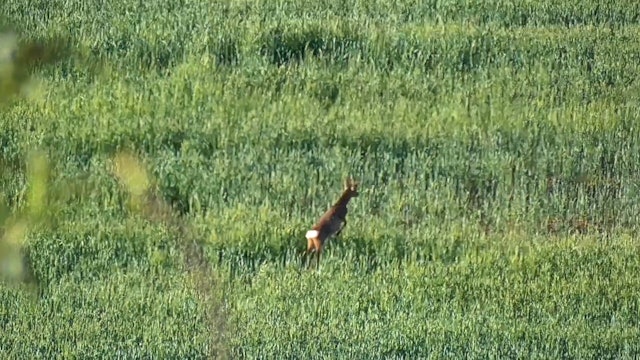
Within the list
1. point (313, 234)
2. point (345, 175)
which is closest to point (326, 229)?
point (313, 234)

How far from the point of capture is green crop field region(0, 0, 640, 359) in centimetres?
835

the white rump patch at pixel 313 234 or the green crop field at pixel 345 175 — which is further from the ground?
the white rump patch at pixel 313 234

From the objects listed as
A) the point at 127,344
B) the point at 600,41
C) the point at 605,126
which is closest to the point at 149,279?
the point at 127,344

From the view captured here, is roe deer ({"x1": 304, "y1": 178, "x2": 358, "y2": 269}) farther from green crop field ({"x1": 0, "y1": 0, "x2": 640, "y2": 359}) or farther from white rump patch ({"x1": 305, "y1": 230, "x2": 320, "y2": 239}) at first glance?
green crop field ({"x1": 0, "y1": 0, "x2": 640, "y2": 359})

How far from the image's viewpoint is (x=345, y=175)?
1144 cm

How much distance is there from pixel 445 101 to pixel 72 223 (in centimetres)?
392

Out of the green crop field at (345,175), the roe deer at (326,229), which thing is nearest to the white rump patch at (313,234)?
the roe deer at (326,229)

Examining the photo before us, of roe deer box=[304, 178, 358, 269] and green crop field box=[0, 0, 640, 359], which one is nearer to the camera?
green crop field box=[0, 0, 640, 359]

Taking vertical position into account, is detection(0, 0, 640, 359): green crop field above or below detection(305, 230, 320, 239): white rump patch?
below

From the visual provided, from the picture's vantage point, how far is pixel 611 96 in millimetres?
13227

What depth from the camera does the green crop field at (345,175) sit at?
27.4ft

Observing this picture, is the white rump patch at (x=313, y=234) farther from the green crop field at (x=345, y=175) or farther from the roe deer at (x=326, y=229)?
the green crop field at (x=345, y=175)

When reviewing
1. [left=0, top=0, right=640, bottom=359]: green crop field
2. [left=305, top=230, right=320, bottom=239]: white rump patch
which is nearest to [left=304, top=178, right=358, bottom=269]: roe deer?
[left=305, top=230, right=320, bottom=239]: white rump patch

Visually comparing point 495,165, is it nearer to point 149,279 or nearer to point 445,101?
point 445,101
